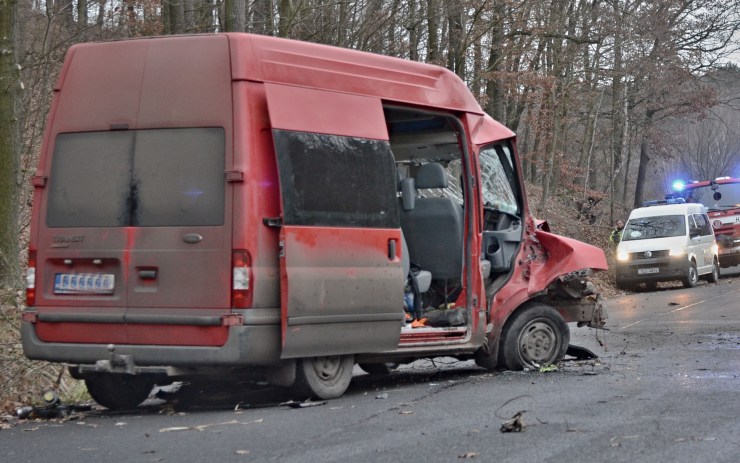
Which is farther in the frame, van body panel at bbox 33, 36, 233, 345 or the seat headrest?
the seat headrest

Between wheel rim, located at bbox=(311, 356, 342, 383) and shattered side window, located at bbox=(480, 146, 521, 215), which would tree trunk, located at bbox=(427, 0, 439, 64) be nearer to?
shattered side window, located at bbox=(480, 146, 521, 215)

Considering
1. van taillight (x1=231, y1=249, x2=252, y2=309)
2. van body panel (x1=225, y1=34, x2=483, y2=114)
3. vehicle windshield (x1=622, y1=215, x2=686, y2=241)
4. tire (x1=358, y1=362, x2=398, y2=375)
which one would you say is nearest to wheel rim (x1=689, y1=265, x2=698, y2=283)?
vehicle windshield (x1=622, y1=215, x2=686, y2=241)

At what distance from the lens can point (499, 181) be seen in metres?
10.1

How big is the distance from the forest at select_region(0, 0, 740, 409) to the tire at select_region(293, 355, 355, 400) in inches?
96.4

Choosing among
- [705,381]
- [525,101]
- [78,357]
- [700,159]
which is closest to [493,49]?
[525,101]

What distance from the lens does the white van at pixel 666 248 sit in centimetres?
2464

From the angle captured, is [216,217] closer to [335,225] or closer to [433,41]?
[335,225]

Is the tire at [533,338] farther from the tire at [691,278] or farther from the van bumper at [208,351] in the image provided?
the tire at [691,278]

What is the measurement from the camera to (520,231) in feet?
33.2

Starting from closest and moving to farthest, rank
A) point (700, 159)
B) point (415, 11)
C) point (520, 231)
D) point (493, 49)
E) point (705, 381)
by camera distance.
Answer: point (705, 381), point (520, 231), point (415, 11), point (493, 49), point (700, 159)

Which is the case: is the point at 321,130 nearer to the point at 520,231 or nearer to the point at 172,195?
the point at 172,195

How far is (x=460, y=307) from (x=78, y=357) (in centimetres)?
348

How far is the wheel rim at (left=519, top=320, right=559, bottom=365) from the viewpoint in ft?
32.6

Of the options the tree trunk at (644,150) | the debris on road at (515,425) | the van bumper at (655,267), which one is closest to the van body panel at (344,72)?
the debris on road at (515,425)
